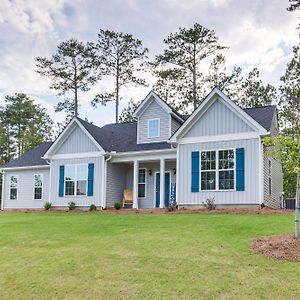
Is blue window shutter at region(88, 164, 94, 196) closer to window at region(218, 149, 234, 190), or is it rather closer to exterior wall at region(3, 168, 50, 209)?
exterior wall at region(3, 168, 50, 209)

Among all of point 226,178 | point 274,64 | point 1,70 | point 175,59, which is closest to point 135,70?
point 175,59

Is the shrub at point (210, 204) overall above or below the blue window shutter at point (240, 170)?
below

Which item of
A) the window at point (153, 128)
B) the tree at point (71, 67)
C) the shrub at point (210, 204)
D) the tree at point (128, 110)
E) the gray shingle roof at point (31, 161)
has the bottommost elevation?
the shrub at point (210, 204)

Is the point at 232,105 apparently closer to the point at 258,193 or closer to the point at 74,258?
the point at 258,193

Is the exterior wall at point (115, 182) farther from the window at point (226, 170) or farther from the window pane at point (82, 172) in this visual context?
the window at point (226, 170)

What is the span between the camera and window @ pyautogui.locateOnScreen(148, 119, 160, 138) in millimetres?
20797

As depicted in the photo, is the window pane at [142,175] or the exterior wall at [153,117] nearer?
the exterior wall at [153,117]

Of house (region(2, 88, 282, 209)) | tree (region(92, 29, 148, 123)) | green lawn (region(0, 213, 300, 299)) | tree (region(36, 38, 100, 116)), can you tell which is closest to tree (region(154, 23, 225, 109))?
tree (region(92, 29, 148, 123))

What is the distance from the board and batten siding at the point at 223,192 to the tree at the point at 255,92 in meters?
15.0

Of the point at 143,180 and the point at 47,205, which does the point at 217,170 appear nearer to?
the point at 143,180

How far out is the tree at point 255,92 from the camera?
102 ft

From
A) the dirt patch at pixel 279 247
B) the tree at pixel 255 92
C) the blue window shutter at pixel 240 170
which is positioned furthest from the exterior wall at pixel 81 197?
the tree at pixel 255 92

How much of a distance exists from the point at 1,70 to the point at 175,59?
1462 cm

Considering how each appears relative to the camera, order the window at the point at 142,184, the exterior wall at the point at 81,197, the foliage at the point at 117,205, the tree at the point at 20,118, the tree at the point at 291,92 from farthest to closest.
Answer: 1. the tree at the point at 20,118
2. the tree at the point at 291,92
3. the window at the point at 142,184
4. the exterior wall at the point at 81,197
5. the foliage at the point at 117,205
